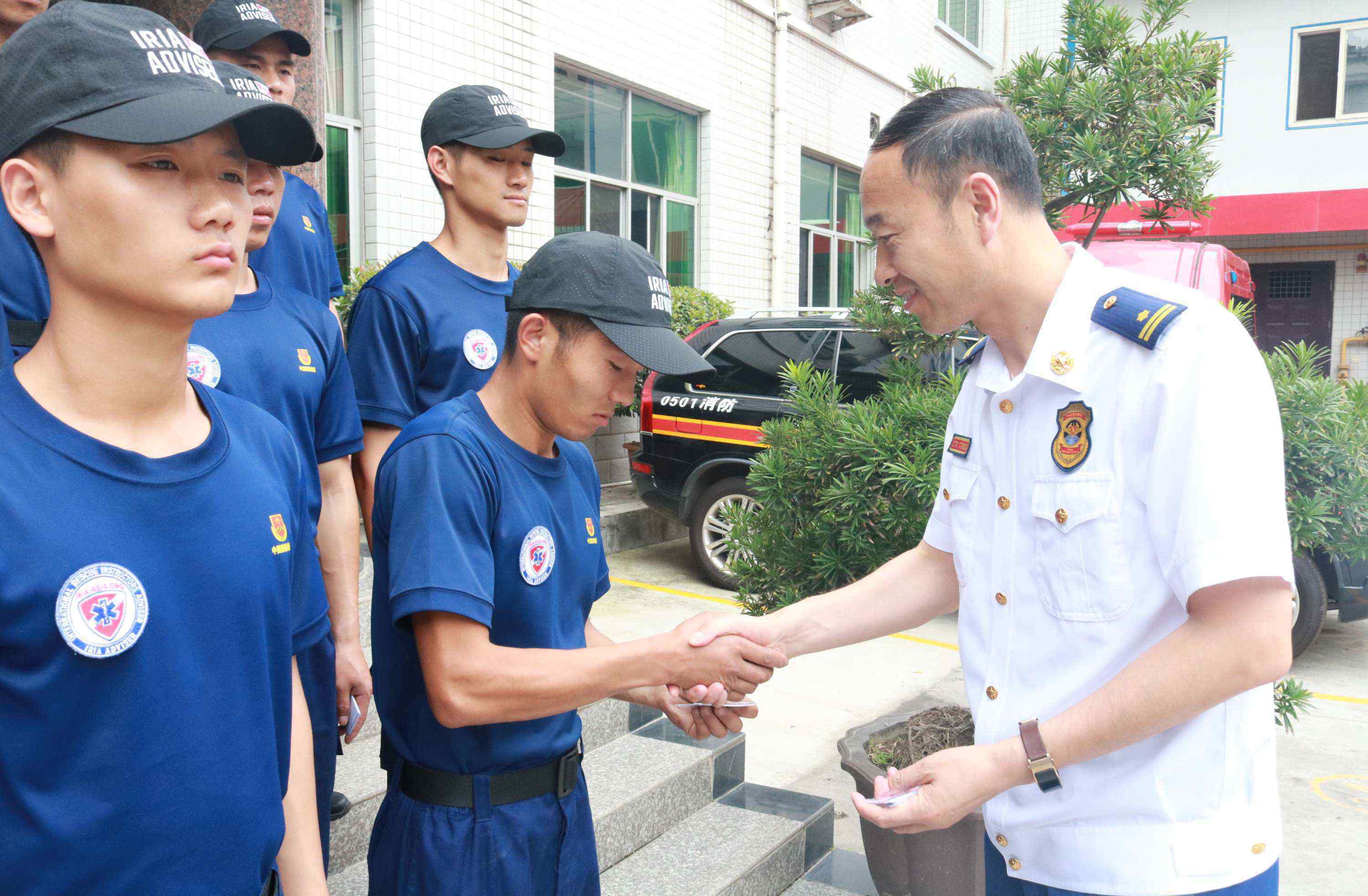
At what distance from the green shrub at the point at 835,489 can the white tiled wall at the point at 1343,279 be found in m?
16.5

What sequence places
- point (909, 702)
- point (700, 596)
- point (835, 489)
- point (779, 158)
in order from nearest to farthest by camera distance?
point (835, 489) → point (909, 702) → point (700, 596) → point (779, 158)

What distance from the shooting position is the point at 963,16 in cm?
1800

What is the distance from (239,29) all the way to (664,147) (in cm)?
855

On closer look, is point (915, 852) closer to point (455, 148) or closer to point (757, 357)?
point (455, 148)

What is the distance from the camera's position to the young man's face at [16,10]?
2209 millimetres

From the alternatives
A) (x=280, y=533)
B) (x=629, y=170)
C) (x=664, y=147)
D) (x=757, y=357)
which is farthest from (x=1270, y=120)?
(x=280, y=533)

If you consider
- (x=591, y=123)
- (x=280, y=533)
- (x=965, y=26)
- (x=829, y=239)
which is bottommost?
(x=280, y=533)

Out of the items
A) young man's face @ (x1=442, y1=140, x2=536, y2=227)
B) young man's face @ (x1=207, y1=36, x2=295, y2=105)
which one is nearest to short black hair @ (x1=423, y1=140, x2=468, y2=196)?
young man's face @ (x1=442, y1=140, x2=536, y2=227)

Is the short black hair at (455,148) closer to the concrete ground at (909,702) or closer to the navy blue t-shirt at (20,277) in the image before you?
the navy blue t-shirt at (20,277)

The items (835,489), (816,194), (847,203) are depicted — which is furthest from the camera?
(847,203)

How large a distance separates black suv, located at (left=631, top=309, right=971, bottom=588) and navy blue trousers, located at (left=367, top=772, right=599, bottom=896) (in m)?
5.16

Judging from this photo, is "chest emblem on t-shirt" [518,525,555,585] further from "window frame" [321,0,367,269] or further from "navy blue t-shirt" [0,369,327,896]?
"window frame" [321,0,367,269]

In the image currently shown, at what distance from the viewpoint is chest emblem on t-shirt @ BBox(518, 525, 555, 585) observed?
6.06 feet

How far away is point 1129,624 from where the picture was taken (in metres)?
1.63
